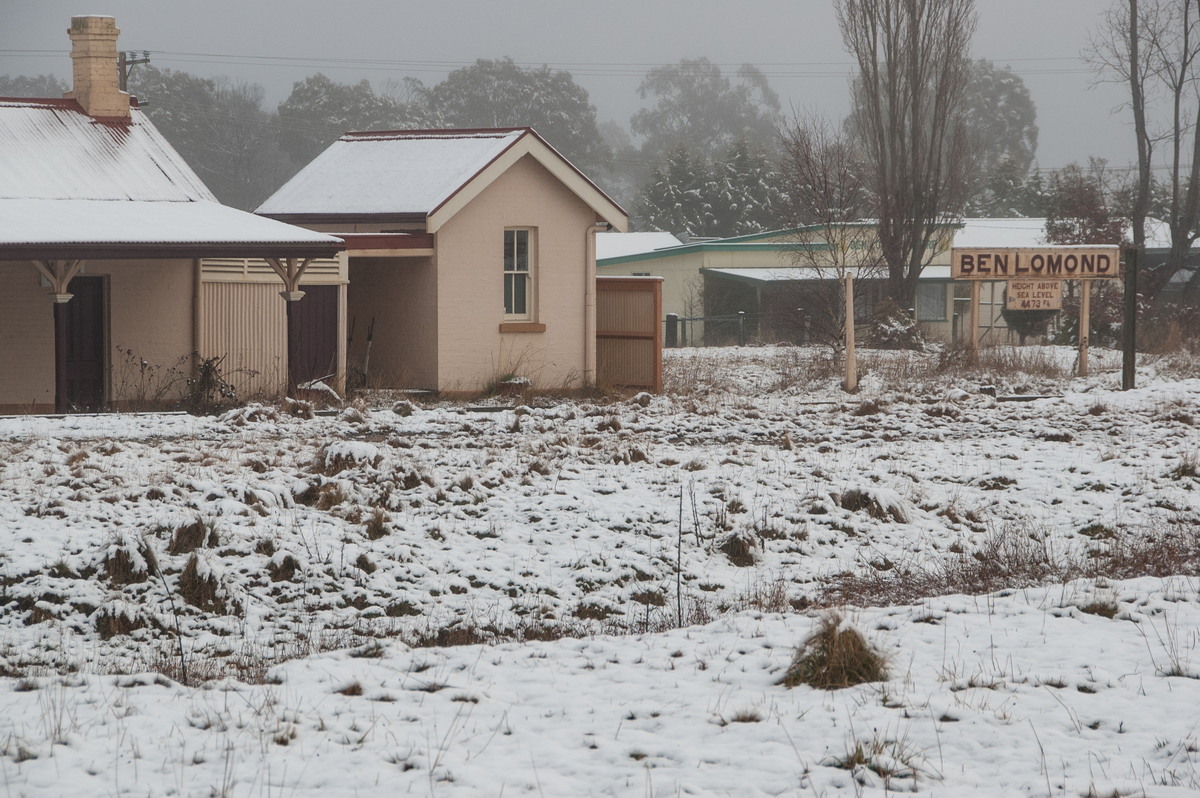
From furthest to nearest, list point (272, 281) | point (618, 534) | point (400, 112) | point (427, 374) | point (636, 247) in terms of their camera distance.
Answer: point (400, 112) → point (636, 247) → point (427, 374) → point (272, 281) → point (618, 534)

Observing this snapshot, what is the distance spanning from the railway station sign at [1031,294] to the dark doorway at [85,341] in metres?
16.6

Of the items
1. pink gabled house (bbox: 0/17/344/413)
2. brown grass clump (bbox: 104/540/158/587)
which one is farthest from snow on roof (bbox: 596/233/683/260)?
brown grass clump (bbox: 104/540/158/587)

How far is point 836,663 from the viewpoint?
6.40m

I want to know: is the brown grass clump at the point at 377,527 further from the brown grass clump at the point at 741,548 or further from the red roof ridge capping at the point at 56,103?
the red roof ridge capping at the point at 56,103

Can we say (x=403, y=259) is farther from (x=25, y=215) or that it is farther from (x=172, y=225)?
(x=25, y=215)

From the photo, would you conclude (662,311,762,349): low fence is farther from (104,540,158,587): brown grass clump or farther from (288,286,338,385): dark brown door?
(104,540,158,587): brown grass clump

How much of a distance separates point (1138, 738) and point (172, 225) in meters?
15.3

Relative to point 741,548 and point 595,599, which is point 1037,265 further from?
point 595,599

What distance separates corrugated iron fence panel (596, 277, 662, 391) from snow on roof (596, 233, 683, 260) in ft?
65.8

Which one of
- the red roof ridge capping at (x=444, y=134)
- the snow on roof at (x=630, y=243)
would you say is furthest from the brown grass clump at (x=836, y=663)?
the snow on roof at (x=630, y=243)

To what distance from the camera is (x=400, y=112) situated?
7475 centimetres

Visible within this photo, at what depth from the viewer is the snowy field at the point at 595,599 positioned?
533 cm

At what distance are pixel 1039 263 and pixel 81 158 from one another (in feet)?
56.8

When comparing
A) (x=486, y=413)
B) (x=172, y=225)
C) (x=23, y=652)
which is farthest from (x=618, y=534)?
(x=172, y=225)
